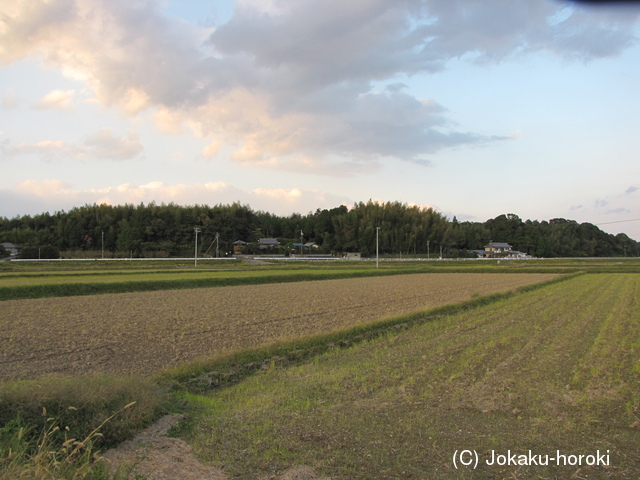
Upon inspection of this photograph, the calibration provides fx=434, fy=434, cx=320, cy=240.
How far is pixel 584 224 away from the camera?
10000cm

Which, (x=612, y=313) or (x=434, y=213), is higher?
(x=434, y=213)

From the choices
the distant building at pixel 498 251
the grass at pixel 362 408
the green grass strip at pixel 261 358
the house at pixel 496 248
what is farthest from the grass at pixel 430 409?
the house at pixel 496 248

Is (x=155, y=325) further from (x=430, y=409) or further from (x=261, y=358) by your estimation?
(x=430, y=409)

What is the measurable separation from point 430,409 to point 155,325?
8256 millimetres

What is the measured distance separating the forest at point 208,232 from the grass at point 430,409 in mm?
53498

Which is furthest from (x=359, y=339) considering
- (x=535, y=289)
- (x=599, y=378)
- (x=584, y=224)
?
(x=584, y=224)

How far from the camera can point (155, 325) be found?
37.7 ft

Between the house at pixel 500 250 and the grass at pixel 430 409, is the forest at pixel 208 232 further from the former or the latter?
the grass at pixel 430 409

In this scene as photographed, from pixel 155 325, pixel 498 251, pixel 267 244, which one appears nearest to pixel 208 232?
pixel 267 244

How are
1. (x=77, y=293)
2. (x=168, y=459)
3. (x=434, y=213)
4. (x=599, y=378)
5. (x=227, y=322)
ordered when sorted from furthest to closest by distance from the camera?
1. (x=434, y=213)
2. (x=77, y=293)
3. (x=227, y=322)
4. (x=599, y=378)
5. (x=168, y=459)

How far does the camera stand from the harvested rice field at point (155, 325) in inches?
313

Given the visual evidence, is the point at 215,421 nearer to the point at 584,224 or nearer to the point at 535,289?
the point at 535,289

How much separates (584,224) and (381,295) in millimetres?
98897

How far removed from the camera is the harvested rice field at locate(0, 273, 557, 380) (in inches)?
313
